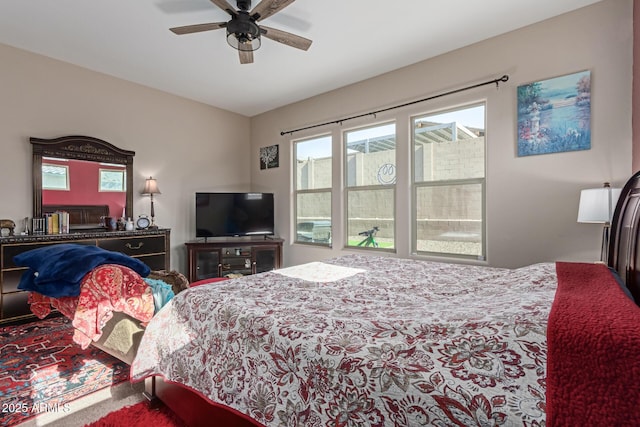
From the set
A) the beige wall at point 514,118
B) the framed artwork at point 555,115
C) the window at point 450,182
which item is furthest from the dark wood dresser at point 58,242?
the framed artwork at point 555,115

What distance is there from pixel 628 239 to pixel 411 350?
1077 millimetres

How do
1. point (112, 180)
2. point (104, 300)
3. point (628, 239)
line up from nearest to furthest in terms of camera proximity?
1. point (628, 239)
2. point (104, 300)
3. point (112, 180)

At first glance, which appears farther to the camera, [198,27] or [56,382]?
[198,27]

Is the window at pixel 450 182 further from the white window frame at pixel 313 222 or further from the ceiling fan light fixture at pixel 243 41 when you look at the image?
the ceiling fan light fixture at pixel 243 41


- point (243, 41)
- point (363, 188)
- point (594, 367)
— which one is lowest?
point (594, 367)

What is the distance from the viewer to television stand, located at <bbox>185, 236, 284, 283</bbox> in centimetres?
424

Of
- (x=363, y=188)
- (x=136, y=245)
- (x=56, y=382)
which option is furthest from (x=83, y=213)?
(x=363, y=188)

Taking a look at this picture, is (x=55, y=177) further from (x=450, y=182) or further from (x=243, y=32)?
(x=450, y=182)

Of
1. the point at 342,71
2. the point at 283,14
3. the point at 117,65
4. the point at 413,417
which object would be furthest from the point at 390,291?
the point at 117,65

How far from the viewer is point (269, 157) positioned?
5047 mm

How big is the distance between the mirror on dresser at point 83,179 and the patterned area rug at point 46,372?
135cm

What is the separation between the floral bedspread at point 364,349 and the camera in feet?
2.36

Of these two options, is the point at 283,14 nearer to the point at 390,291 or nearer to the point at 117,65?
the point at 117,65

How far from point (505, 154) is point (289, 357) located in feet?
9.13
